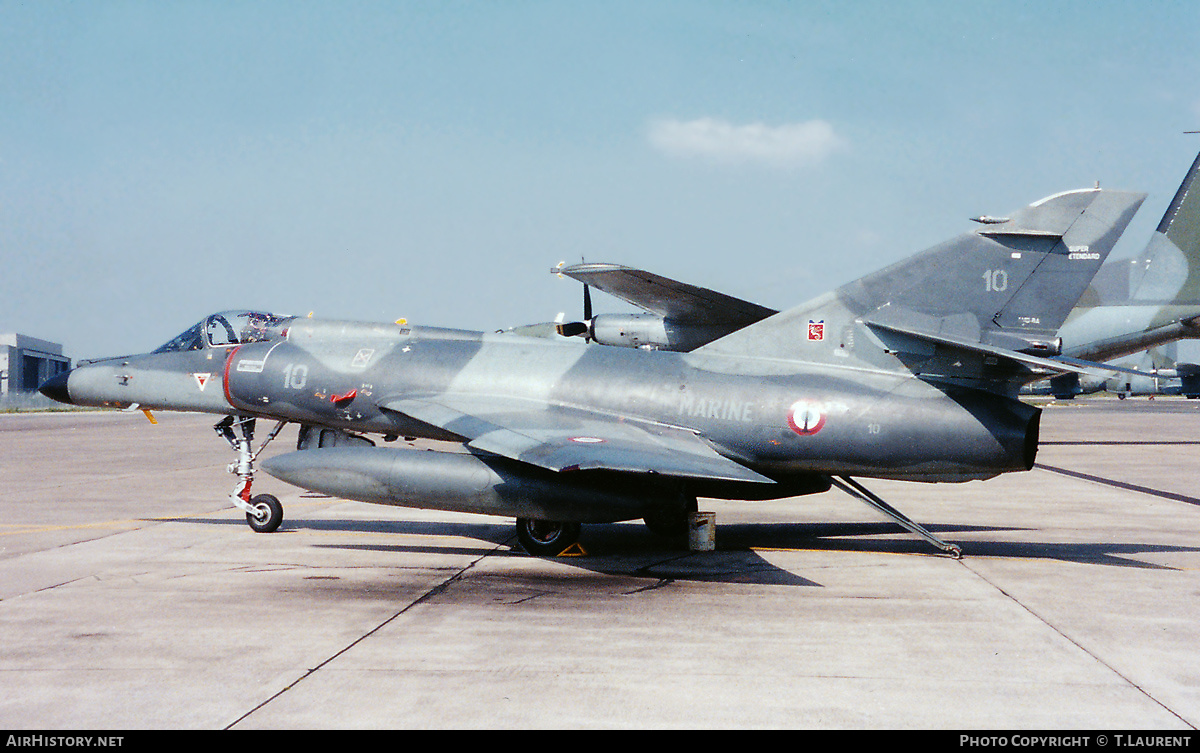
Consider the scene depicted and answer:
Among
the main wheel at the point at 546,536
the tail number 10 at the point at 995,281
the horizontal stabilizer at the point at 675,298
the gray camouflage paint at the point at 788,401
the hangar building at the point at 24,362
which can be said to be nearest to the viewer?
the gray camouflage paint at the point at 788,401

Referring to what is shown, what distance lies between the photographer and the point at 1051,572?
10.3 m

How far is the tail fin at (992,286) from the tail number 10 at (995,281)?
1cm

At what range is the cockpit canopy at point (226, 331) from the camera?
1342cm

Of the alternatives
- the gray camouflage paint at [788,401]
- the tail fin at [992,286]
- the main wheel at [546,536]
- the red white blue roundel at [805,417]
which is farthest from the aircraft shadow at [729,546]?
the tail fin at [992,286]

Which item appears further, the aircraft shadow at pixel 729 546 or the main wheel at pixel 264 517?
the main wheel at pixel 264 517

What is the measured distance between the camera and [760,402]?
433 inches

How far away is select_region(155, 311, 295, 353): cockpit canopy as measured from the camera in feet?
44.0

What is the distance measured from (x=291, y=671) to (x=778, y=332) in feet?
23.5

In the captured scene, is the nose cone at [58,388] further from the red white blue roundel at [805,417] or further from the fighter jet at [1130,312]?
the fighter jet at [1130,312]

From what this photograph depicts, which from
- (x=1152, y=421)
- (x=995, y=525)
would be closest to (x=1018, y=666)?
(x=995, y=525)

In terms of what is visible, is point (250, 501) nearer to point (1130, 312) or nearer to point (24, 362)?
point (1130, 312)

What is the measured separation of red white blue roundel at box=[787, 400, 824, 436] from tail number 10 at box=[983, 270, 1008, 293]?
7.69 ft

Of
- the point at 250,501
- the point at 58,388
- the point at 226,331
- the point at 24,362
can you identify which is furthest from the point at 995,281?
the point at 24,362

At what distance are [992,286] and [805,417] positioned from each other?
2.59 meters
